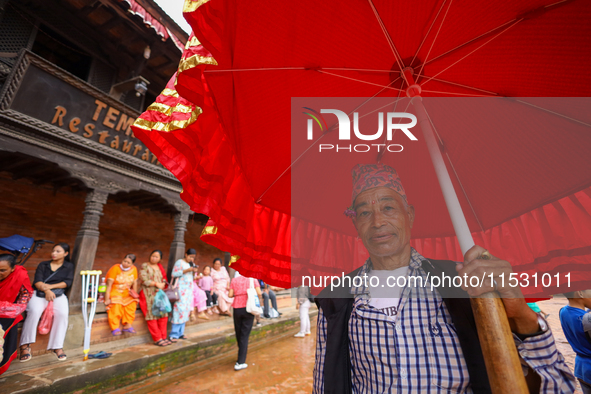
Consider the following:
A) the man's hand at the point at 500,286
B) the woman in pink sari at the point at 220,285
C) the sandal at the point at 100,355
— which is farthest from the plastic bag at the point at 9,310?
the man's hand at the point at 500,286

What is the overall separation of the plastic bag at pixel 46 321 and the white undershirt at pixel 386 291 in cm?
543

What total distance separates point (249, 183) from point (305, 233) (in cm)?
56

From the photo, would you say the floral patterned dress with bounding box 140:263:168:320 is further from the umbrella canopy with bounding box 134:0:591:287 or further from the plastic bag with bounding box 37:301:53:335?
the umbrella canopy with bounding box 134:0:591:287

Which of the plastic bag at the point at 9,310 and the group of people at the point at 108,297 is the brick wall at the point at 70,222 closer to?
the group of people at the point at 108,297

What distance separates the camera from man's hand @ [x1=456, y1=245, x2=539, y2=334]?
0.83 m

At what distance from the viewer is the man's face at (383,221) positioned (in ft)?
4.33

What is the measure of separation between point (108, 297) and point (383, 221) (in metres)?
5.81

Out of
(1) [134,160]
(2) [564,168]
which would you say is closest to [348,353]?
(2) [564,168]

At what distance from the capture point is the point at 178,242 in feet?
23.5

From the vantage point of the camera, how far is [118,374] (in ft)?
13.4

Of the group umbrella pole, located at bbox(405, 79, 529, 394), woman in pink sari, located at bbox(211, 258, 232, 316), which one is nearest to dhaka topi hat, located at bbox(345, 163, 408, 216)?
umbrella pole, located at bbox(405, 79, 529, 394)

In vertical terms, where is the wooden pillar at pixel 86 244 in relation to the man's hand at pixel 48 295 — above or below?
above

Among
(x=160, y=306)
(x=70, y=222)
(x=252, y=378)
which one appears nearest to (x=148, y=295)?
(x=160, y=306)

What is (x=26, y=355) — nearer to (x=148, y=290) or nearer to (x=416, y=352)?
(x=148, y=290)
